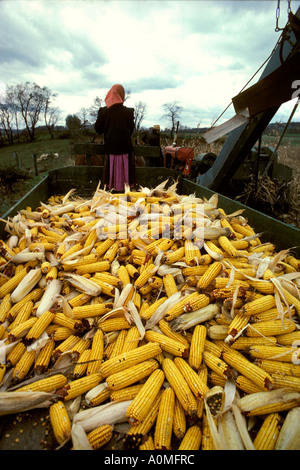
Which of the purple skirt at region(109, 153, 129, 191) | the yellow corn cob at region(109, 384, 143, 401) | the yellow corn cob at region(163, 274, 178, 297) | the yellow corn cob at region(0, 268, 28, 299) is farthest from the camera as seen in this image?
the purple skirt at region(109, 153, 129, 191)

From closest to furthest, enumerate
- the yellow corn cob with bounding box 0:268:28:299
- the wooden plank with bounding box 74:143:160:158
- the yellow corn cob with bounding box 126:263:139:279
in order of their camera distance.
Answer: the yellow corn cob with bounding box 0:268:28:299
the yellow corn cob with bounding box 126:263:139:279
the wooden plank with bounding box 74:143:160:158

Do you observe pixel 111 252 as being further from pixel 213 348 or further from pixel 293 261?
pixel 293 261

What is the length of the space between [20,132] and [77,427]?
6583cm

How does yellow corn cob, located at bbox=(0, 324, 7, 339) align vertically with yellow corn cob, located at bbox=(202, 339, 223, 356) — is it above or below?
above

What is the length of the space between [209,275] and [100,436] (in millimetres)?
1480

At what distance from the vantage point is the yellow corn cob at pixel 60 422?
60.4 inches

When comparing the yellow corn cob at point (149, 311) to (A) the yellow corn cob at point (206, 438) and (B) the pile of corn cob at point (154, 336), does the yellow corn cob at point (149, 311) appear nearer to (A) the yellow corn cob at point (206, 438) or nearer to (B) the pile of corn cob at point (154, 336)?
(B) the pile of corn cob at point (154, 336)

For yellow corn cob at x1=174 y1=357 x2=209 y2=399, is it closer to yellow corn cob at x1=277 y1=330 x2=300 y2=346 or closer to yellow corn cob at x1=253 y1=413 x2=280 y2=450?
yellow corn cob at x1=253 y1=413 x2=280 y2=450

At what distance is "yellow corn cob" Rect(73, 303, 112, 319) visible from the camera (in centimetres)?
220

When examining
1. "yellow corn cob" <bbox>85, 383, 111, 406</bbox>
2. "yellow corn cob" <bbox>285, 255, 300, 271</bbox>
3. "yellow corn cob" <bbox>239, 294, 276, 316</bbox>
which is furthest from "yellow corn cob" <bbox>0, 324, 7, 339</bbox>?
"yellow corn cob" <bbox>285, 255, 300, 271</bbox>

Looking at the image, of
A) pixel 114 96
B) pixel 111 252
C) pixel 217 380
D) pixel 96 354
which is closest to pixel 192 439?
pixel 217 380

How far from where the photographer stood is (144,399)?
1.63m

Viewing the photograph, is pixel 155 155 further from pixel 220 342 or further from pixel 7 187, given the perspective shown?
pixel 7 187

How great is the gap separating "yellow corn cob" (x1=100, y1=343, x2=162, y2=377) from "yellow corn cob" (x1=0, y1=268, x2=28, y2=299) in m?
1.35
